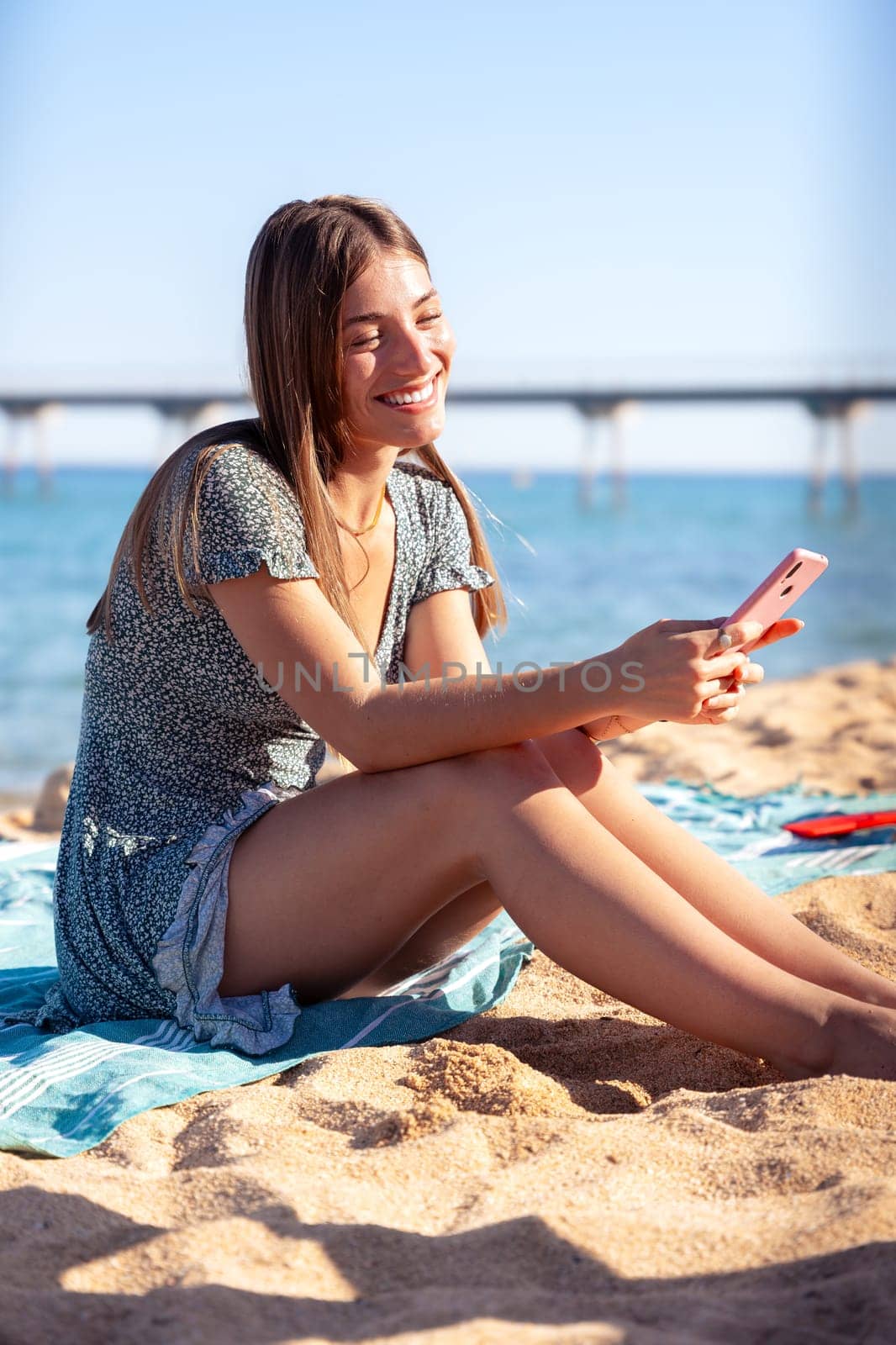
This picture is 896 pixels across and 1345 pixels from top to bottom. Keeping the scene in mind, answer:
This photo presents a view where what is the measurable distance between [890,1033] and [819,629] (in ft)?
34.0

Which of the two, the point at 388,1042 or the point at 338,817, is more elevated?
the point at 338,817

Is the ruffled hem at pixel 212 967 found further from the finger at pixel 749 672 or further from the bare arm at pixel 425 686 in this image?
the finger at pixel 749 672

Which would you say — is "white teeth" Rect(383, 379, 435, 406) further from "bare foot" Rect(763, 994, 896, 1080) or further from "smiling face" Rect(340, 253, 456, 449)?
"bare foot" Rect(763, 994, 896, 1080)

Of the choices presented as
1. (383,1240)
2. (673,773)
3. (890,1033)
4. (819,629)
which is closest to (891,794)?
(673,773)

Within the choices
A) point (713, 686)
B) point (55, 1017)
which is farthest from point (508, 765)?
point (55, 1017)

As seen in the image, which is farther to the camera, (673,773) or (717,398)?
(717,398)

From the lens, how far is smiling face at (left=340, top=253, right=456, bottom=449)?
2041 millimetres

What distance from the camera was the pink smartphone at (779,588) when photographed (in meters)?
1.84

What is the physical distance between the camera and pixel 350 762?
1.86 metres

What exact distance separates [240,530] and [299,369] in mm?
323

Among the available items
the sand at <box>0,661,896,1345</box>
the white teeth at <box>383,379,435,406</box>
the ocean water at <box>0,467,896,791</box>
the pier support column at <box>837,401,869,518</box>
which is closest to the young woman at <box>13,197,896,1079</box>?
the white teeth at <box>383,379,435,406</box>

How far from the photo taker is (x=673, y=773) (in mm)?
4156

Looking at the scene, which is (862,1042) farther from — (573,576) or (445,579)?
(573,576)

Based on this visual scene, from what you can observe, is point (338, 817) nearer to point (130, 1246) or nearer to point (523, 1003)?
point (523, 1003)
